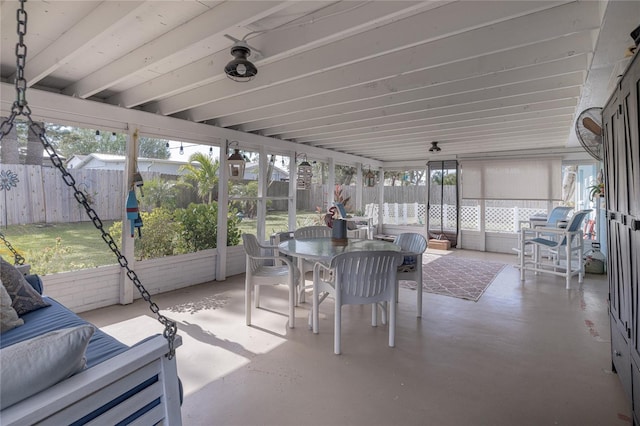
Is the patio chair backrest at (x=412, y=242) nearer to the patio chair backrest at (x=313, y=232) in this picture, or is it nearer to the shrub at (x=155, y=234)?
the patio chair backrest at (x=313, y=232)

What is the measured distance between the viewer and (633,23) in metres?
1.81

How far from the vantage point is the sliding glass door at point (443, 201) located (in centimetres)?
793

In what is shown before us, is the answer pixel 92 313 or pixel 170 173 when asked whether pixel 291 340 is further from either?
pixel 170 173

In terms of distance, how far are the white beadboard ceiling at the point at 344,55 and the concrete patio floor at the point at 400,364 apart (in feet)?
7.49

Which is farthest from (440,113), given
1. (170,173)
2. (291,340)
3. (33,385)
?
(33,385)

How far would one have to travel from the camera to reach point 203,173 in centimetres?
466

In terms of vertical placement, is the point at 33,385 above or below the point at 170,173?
below

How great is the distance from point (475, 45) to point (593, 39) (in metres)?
0.79

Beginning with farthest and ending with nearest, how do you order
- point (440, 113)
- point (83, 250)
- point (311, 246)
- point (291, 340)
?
point (440, 113) → point (83, 250) → point (311, 246) → point (291, 340)

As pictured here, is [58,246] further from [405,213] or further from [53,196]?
[405,213]

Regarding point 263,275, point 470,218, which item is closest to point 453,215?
point 470,218

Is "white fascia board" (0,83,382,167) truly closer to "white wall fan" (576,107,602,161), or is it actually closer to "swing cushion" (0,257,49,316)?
"swing cushion" (0,257,49,316)

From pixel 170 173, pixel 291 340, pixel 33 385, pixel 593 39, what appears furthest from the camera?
pixel 170 173

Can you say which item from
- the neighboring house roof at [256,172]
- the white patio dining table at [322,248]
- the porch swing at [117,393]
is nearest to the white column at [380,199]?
the neighboring house roof at [256,172]
